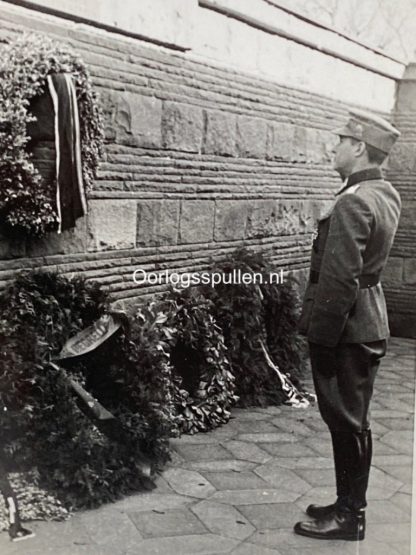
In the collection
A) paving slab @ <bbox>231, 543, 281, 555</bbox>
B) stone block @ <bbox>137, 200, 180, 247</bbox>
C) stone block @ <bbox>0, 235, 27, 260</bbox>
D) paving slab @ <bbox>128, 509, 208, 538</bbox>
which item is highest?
stone block @ <bbox>137, 200, 180, 247</bbox>

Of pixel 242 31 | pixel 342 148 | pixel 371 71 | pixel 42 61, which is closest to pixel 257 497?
pixel 342 148

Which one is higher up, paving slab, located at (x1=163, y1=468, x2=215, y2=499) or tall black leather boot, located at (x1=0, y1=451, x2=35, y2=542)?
tall black leather boot, located at (x1=0, y1=451, x2=35, y2=542)

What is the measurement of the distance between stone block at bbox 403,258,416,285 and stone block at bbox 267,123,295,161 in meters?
1.90

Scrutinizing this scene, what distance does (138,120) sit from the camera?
14.0 ft

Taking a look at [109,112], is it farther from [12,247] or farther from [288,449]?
[288,449]

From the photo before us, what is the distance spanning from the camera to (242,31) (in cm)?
505

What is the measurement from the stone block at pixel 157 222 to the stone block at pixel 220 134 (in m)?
0.56

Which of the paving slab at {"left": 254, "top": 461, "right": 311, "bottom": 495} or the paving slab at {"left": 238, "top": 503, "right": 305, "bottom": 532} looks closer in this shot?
the paving slab at {"left": 238, "top": 503, "right": 305, "bottom": 532}

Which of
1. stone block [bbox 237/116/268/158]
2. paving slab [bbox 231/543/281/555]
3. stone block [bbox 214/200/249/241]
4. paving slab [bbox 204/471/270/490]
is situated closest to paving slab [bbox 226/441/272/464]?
paving slab [bbox 204/471/270/490]

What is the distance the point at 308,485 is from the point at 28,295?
1748 millimetres

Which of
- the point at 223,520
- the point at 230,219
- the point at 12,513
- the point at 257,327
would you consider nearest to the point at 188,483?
the point at 223,520

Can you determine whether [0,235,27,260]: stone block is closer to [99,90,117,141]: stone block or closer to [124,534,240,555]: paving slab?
[99,90,117,141]: stone block

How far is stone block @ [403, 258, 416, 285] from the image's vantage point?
6895 mm

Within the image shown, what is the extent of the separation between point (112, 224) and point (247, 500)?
182 cm
